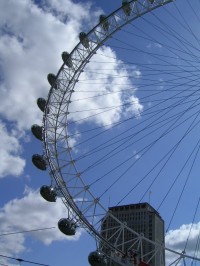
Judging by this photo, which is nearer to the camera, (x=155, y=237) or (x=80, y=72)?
(x=80, y=72)

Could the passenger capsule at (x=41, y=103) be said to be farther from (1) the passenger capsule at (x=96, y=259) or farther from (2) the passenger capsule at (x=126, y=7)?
(1) the passenger capsule at (x=96, y=259)

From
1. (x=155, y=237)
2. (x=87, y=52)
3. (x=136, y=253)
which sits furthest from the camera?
(x=155, y=237)

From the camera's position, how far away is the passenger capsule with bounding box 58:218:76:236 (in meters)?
31.2

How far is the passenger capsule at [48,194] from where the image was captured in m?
32.9

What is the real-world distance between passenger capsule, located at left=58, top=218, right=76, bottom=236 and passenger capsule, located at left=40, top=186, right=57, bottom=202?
2200 millimetres

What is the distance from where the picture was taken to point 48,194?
32906mm

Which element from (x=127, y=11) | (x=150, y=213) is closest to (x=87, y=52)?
(x=127, y=11)

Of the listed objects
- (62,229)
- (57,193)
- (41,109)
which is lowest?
(62,229)

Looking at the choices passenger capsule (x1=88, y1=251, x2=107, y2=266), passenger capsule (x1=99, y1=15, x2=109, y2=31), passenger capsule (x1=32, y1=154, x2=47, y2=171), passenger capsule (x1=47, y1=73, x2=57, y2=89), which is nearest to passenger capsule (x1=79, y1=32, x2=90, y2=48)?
passenger capsule (x1=99, y1=15, x2=109, y2=31)

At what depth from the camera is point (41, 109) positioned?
3756cm

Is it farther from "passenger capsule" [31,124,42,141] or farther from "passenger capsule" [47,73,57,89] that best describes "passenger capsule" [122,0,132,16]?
"passenger capsule" [31,124,42,141]

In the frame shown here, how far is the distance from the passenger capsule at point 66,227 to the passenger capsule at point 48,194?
220 centimetres

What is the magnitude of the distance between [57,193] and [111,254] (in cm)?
628

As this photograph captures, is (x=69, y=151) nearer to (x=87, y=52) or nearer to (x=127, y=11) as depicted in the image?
(x=87, y=52)
